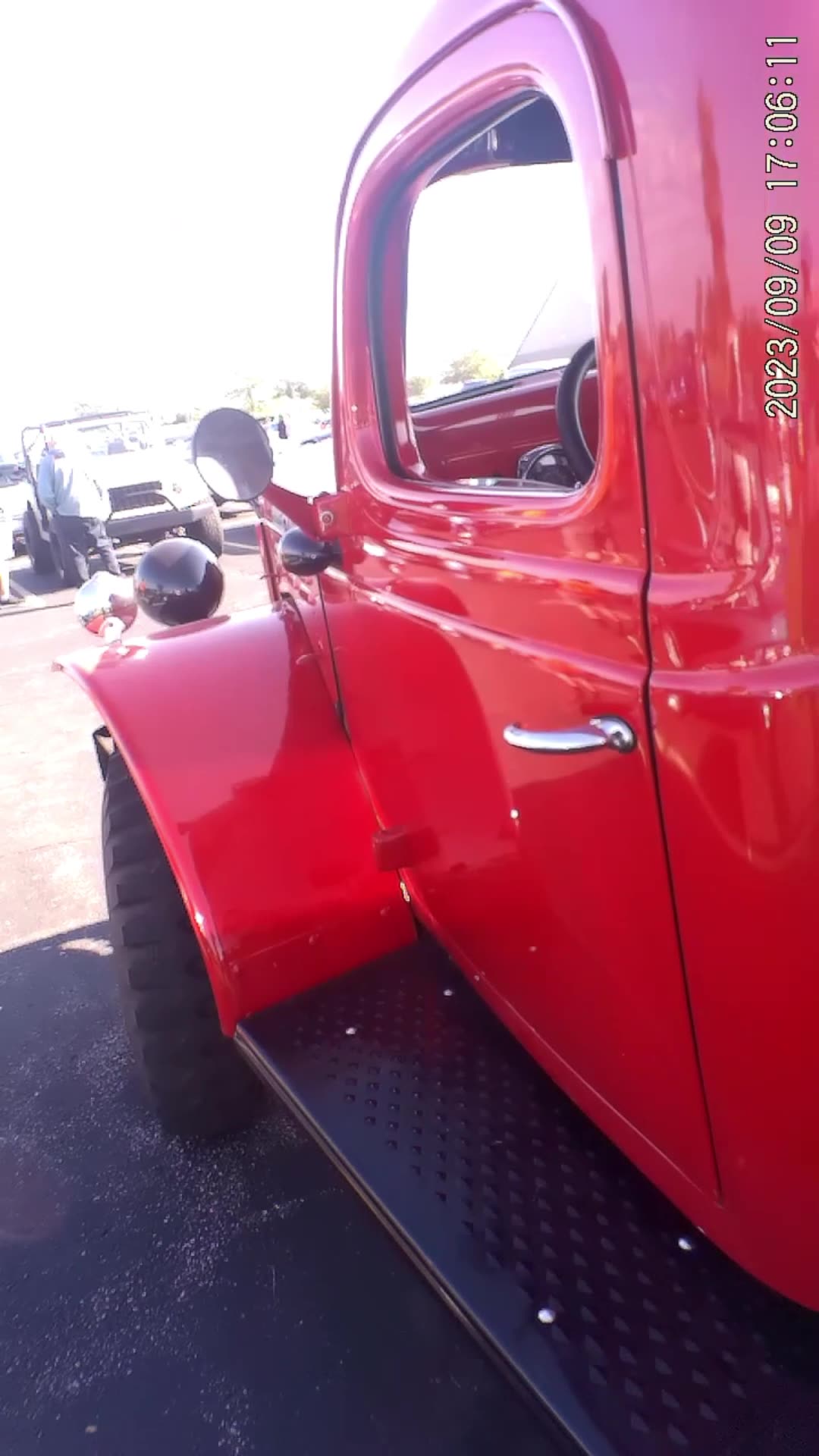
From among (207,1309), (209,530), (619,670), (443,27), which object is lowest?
(207,1309)

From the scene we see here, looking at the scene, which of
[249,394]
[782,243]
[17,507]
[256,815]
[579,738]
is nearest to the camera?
[782,243]

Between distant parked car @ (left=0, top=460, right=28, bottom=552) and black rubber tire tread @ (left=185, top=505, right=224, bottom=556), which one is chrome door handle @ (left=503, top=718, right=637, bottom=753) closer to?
black rubber tire tread @ (left=185, top=505, right=224, bottom=556)

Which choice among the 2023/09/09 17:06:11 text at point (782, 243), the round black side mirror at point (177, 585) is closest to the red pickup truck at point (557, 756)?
the 2023/09/09 17:06:11 text at point (782, 243)

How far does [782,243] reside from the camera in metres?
0.93

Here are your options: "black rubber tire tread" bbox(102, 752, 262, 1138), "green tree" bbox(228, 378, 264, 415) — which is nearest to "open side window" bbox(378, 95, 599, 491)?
"black rubber tire tread" bbox(102, 752, 262, 1138)

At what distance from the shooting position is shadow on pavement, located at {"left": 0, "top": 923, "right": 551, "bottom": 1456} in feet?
6.03

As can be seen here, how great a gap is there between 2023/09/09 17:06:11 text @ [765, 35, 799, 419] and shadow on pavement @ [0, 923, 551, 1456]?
4.45 feet

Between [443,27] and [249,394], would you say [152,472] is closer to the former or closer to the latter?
[443,27]

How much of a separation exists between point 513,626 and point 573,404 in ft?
1.37

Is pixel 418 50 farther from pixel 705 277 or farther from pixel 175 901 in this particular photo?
pixel 175 901

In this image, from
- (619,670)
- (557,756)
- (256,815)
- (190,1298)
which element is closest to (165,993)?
(256,815)

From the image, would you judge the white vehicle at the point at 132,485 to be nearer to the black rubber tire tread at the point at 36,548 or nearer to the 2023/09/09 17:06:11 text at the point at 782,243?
the black rubber tire tread at the point at 36,548

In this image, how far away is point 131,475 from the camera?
11836 millimetres

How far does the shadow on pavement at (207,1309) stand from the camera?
1839 millimetres
